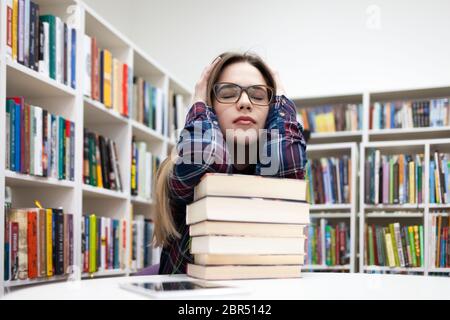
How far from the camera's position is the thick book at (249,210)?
1006 mm

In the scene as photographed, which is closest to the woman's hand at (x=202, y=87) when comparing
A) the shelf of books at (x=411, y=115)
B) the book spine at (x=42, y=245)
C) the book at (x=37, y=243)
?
the book at (x=37, y=243)

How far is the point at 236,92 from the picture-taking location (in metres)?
1.29

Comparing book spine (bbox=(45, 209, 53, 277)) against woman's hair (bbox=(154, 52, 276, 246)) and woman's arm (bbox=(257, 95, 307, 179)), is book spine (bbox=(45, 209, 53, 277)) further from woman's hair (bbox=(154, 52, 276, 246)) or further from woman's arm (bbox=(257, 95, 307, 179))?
woman's arm (bbox=(257, 95, 307, 179))

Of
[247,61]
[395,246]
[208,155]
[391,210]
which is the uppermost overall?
[247,61]

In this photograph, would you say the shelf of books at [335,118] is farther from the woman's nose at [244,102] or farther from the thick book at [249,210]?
the thick book at [249,210]

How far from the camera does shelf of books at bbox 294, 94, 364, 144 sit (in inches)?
159

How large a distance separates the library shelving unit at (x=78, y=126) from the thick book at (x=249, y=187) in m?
1.11

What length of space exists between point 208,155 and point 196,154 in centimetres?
3

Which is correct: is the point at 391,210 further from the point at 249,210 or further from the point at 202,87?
the point at 249,210

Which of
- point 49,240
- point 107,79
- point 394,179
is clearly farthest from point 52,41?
point 394,179

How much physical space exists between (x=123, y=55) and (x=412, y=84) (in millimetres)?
2136

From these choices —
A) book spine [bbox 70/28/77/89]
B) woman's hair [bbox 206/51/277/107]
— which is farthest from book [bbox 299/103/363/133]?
woman's hair [bbox 206/51/277/107]

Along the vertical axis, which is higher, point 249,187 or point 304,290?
point 249,187
